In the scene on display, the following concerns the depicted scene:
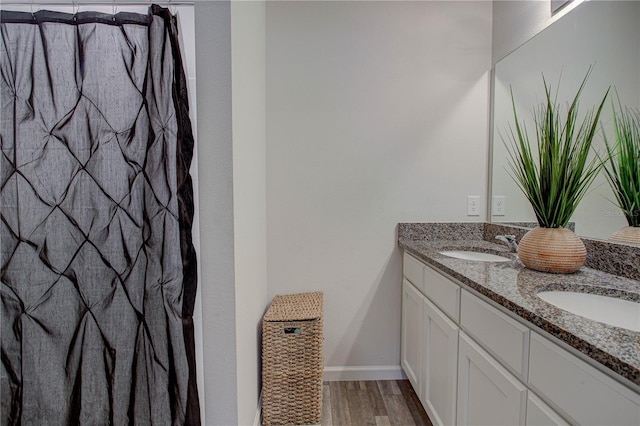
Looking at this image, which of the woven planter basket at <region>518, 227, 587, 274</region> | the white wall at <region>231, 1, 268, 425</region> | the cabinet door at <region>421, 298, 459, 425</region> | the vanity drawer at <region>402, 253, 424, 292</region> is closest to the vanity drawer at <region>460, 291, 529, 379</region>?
the cabinet door at <region>421, 298, 459, 425</region>

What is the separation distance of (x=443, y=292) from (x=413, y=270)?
411 millimetres

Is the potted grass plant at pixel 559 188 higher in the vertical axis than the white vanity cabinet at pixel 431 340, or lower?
higher

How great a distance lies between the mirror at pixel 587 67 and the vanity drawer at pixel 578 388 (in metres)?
0.77

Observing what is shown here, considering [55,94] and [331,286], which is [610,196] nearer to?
[331,286]

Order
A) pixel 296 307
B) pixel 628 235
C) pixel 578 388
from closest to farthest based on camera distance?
1. pixel 578 388
2. pixel 628 235
3. pixel 296 307

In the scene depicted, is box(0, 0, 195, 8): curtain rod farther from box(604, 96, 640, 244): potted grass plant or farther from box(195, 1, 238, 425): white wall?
box(604, 96, 640, 244): potted grass plant

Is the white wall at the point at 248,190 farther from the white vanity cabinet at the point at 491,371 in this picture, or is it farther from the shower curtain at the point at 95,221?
the white vanity cabinet at the point at 491,371

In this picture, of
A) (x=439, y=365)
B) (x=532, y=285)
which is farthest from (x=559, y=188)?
(x=439, y=365)

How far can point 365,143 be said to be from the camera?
196 centimetres

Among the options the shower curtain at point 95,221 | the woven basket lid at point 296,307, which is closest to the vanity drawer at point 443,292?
the woven basket lid at point 296,307

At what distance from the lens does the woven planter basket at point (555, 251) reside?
1.15 meters

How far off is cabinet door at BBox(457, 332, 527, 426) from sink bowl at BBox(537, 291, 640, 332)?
0.29 metres

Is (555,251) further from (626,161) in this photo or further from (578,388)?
(578,388)

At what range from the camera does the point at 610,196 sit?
3.98ft
